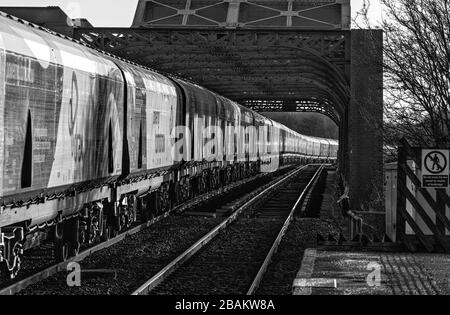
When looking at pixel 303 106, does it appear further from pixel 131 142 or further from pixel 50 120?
pixel 50 120

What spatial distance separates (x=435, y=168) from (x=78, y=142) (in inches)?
201

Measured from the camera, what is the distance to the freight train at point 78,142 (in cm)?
862

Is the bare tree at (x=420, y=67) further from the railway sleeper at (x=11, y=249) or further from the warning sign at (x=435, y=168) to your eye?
the railway sleeper at (x=11, y=249)

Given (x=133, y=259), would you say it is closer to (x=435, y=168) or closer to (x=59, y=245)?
(x=59, y=245)

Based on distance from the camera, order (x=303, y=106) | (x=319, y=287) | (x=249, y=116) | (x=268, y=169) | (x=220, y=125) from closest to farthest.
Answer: (x=319, y=287) → (x=220, y=125) → (x=249, y=116) → (x=268, y=169) → (x=303, y=106)

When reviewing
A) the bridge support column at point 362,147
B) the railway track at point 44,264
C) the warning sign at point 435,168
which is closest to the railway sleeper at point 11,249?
the railway track at point 44,264

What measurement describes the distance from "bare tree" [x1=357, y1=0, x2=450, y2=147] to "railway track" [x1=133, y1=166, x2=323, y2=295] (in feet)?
11.6

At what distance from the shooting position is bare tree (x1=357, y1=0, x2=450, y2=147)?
46.5 feet

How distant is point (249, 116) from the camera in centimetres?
3562

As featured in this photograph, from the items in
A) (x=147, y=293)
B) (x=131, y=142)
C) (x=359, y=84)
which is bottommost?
(x=147, y=293)

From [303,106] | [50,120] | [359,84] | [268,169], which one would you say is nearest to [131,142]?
[50,120]

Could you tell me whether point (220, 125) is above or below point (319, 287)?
above

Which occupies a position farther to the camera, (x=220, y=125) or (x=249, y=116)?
(x=249, y=116)
